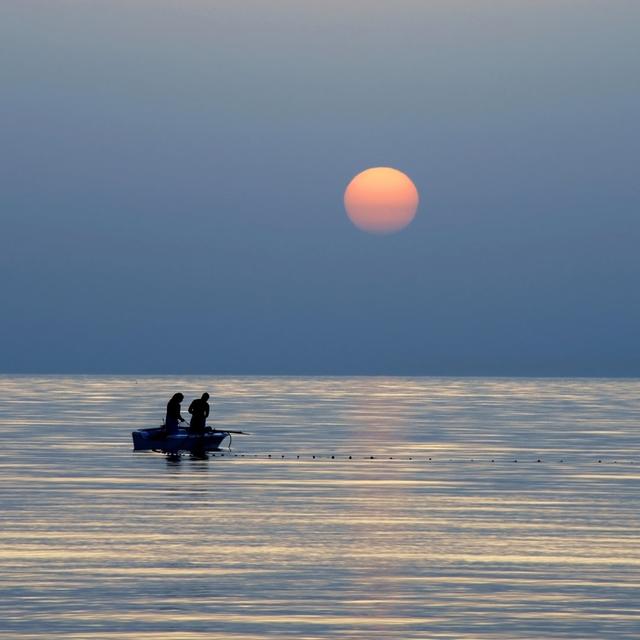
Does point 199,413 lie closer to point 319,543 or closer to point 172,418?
point 172,418

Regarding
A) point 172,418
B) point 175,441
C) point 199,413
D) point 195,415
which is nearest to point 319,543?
point 199,413

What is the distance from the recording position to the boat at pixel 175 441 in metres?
59.7

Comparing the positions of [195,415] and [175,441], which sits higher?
[195,415]

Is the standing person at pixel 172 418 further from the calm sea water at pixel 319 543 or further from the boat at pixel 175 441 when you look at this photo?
the calm sea water at pixel 319 543

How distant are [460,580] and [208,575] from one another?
4009mm

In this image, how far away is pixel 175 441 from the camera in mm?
59938

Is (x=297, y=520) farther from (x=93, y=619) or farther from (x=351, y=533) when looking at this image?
(x=93, y=619)

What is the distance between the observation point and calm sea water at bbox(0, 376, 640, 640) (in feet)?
75.7

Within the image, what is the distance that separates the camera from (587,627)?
888 inches

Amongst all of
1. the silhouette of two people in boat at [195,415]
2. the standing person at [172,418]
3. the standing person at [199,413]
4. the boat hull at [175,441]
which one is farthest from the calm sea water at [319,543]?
the standing person at [199,413]

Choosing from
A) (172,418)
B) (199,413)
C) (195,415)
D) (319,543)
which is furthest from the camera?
(195,415)

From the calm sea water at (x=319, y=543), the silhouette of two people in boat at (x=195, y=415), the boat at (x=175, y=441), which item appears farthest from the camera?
the boat at (x=175, y=441)

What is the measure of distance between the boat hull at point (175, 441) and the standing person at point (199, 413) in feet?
0.76

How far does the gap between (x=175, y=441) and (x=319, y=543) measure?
2885cm
